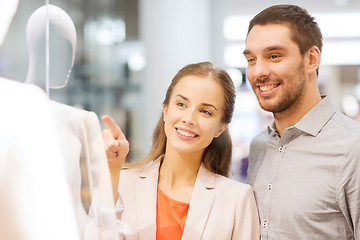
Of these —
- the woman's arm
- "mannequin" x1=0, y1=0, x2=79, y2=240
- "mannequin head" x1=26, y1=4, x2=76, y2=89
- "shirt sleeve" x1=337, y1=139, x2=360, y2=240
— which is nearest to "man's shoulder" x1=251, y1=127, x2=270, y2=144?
"shirt sleeve" x1=337, y1=139, x2=360, y2=240

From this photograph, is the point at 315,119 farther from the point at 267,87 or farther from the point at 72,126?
the point at 72,126

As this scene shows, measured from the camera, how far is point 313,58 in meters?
1.52

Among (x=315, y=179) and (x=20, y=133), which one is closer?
(x=20, y=133)

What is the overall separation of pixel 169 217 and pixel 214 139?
35 cm

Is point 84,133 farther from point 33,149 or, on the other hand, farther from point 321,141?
point 321,141

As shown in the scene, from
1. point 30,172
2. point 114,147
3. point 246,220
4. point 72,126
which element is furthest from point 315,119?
point 30,172

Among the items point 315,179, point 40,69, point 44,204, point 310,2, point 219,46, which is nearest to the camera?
point 44,204

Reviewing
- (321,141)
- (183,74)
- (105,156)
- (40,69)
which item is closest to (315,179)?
(321,141)

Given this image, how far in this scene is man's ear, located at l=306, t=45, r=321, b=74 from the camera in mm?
1505

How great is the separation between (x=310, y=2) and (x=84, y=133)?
109 centimetres

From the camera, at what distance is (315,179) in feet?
4.79

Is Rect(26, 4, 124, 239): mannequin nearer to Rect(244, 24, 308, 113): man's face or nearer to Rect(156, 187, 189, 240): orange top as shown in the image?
Rect(156, 187, 189, 240): orange top

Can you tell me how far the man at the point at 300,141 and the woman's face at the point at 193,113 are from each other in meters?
0.18

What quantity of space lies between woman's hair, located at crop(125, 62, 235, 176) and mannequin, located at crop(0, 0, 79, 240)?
29.7 inches
